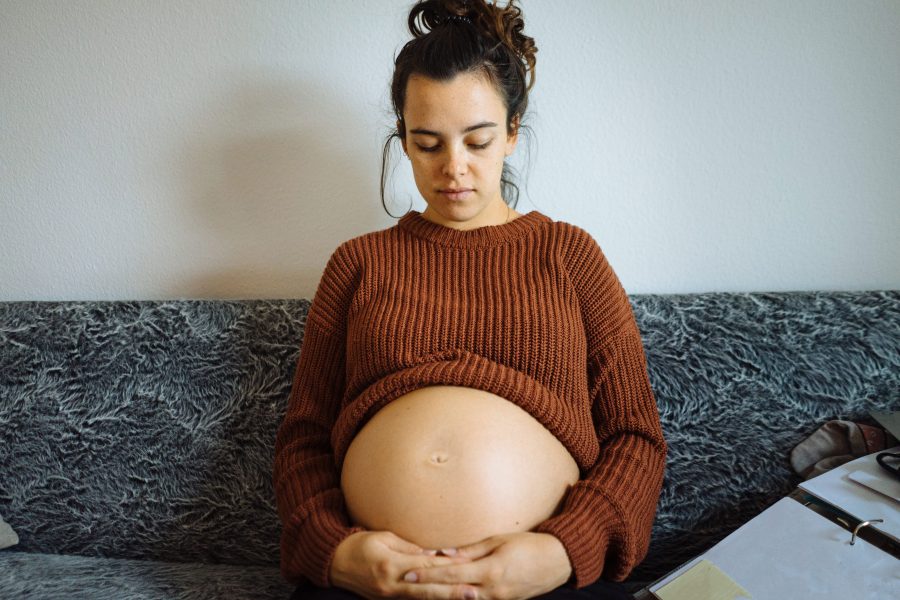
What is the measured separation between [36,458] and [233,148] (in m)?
0.77

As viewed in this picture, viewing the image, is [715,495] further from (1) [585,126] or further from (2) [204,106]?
(2) [204,106]

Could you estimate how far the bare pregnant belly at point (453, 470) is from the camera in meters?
0.74

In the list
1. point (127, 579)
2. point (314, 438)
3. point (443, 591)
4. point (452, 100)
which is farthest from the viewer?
point (127, 579)

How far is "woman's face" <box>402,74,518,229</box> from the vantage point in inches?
31.8

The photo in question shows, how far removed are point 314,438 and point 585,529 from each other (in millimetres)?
451

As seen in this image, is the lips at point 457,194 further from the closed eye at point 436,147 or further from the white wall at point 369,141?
the white wall at point 369,141

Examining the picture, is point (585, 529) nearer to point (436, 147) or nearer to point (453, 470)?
point (453, 470)

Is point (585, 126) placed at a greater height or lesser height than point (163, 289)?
greater

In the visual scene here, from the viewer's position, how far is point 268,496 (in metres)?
1.09

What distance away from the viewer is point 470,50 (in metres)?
0.83

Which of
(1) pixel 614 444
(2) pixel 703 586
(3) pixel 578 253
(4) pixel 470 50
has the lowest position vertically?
(2) pixel 703 586

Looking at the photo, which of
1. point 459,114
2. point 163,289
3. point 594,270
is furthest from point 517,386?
point 163,289

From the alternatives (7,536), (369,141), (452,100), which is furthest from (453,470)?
(7,536)

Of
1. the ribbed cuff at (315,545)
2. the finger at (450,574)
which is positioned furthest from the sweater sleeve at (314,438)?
the finger at (450,574)
